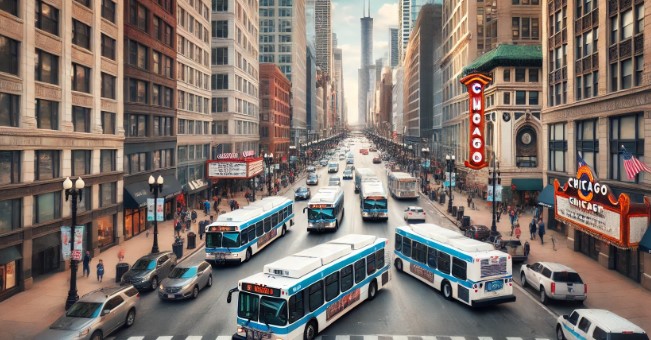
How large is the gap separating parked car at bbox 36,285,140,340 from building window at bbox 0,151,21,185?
10489 mm

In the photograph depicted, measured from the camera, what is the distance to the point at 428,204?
58938 millimetres

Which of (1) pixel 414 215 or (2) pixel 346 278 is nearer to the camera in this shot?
(2) pixel 346 278

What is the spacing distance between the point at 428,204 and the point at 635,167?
3325 centimetres

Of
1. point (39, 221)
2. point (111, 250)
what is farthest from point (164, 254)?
point (111, 250)

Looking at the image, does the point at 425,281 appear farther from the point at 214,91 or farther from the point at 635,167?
the point at 214,91

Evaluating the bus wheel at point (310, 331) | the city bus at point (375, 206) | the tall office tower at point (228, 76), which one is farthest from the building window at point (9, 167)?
the tall office tower at point (228, 76)

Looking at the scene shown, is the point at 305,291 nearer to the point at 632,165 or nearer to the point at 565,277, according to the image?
the point at 565,277

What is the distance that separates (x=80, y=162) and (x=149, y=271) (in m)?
12.1

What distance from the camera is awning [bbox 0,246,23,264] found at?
2422 centimetres

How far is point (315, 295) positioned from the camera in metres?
18.2

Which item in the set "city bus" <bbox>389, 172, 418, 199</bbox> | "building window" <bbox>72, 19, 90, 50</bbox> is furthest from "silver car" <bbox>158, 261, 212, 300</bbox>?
"city bus" <bbox>389, 172, 418, 199</bbox>

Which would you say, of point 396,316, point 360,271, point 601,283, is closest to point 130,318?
point 360,271

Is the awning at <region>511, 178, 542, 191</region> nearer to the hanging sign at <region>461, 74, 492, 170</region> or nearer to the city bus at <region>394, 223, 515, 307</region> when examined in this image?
the hanging sign at <region>461, 74, 492, 170</region>

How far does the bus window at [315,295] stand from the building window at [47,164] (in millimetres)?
19806
